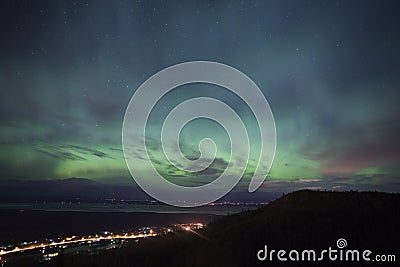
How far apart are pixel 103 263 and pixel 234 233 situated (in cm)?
1002

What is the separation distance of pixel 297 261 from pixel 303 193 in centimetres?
1475

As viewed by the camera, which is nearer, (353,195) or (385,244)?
(385,244)

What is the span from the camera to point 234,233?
67.4ft

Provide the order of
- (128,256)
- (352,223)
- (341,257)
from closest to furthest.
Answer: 1. (341,257)
2. (352,223)
3. (128,256)

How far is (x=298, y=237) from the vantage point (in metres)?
17.8

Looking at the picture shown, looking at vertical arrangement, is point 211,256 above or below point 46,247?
above

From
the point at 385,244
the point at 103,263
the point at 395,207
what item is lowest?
the point at 103,263

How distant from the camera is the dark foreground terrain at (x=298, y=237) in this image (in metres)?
16.4

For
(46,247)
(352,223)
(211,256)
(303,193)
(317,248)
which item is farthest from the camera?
(46,247)

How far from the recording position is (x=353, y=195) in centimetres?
2536

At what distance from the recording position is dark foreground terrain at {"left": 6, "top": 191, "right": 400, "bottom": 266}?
16.4 m

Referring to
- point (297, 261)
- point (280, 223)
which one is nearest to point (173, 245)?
point (280, 223)

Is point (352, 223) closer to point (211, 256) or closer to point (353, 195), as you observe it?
point (353, 195)

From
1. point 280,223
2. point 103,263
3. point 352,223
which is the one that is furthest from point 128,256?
point 352,223
